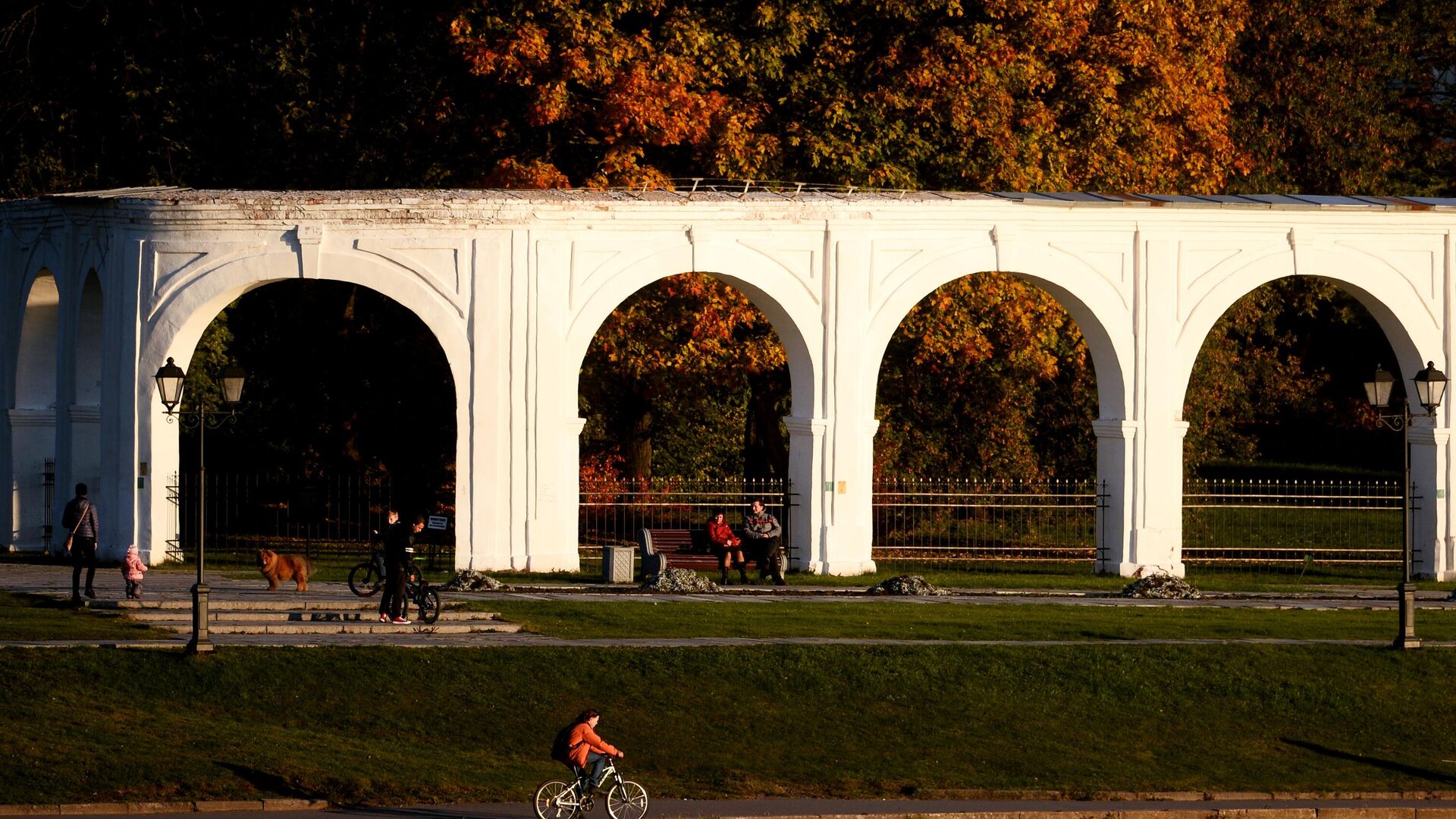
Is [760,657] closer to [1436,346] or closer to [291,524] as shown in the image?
[1436,346]

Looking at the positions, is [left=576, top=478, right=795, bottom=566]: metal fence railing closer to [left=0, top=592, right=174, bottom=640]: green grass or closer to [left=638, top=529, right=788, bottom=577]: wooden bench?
[left=638, top=529, right=788, bottom=577]: wooden bench

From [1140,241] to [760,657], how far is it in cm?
1084

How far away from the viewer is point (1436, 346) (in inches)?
1233

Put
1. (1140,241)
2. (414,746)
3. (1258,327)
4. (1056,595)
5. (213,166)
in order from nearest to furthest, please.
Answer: (414,746), (1056,595), (1140,241), (213,166), (1258,327)

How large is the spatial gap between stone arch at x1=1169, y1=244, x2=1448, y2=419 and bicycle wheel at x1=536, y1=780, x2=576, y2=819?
52.4 feet

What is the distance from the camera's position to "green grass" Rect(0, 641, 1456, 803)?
1838 centimetres

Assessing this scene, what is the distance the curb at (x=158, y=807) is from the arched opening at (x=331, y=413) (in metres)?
20.1

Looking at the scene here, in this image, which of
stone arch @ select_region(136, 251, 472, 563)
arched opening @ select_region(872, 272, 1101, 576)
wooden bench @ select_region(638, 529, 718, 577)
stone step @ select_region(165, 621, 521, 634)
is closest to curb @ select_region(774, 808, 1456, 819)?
stone step @ select_region(165, 621, 521, 634)

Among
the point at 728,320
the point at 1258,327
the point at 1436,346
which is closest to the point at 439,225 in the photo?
the point at 728,320

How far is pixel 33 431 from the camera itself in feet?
102

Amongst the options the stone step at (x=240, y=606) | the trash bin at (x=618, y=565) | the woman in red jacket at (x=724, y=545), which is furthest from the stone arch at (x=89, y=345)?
the woman in red jacket at (x=724, y=545)

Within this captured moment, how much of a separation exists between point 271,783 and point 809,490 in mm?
13216

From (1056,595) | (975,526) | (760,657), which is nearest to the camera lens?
(760,657)

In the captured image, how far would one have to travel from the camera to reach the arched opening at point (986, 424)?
115 feet
